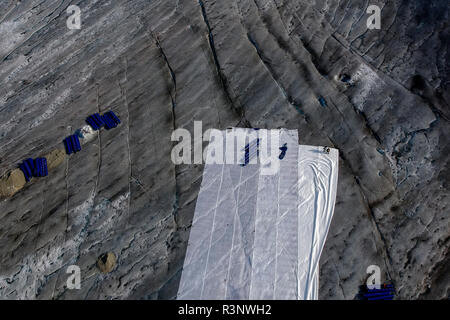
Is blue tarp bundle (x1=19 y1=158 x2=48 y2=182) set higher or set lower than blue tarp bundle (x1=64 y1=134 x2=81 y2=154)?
higher

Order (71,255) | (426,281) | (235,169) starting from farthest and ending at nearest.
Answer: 1. (235,169)
2. (71,255)
3. (426,281)

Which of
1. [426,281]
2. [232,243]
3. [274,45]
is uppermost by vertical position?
[274,45]

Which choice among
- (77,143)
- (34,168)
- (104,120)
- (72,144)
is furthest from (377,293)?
(34,168)

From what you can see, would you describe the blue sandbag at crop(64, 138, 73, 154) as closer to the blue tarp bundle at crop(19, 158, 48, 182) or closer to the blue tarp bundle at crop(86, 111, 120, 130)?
the blue tarp bundle at crop(19, 158, 48, 182)

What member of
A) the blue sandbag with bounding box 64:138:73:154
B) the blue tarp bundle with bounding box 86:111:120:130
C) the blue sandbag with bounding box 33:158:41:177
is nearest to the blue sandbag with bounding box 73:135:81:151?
the blue sandbag with bounding box 64:138:73:154

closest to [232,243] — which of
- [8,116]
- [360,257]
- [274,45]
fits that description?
[360,257]
